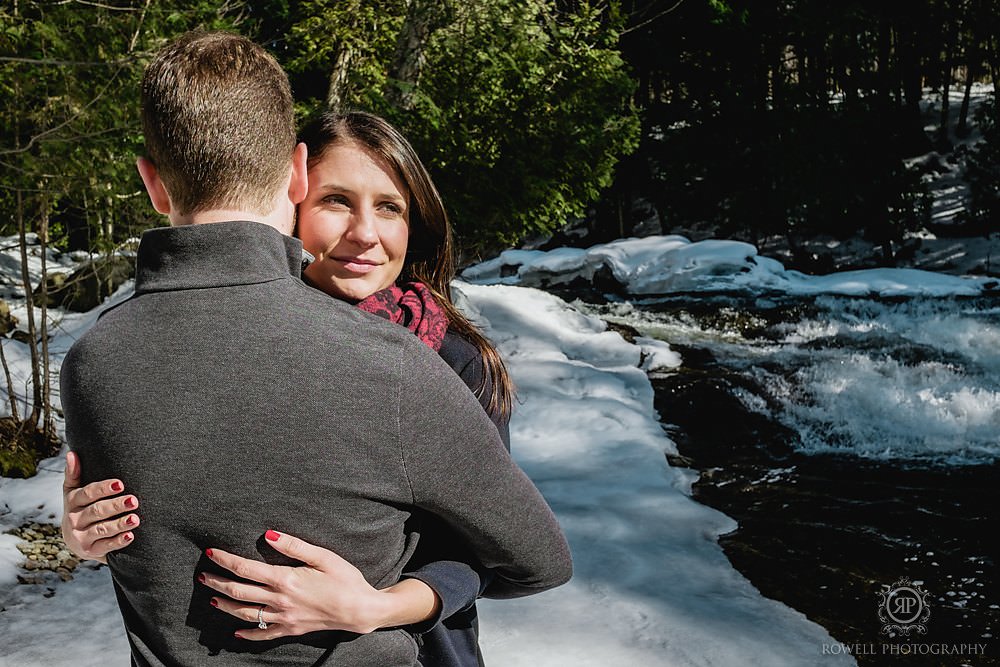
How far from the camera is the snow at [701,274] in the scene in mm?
12086

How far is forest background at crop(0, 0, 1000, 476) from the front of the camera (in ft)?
17.1

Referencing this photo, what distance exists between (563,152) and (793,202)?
8.37m

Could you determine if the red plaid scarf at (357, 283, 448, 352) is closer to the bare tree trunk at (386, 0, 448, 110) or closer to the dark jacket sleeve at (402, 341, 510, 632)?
the dark jacket sleeve at (402, 341, 510, 632)

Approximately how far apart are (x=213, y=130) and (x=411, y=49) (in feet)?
27.7

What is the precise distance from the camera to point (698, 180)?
21703 millimetres

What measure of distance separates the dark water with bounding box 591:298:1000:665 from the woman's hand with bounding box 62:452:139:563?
3173mm

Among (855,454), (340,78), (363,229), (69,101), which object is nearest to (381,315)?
(363,229)

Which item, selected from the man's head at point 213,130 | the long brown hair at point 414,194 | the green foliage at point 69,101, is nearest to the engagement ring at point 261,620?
the man's head at point 213,130

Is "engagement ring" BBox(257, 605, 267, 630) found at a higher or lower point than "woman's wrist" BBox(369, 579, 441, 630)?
higher

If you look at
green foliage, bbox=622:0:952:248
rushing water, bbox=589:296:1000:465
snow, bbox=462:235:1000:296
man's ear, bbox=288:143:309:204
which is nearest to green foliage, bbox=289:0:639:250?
snow, bbox=462:235:1000:296

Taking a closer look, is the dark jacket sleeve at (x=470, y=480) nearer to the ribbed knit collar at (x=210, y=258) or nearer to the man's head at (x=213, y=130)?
the ribbed knit collar at (x=210, y=258)

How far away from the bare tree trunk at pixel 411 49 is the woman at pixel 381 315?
7374 millimetres

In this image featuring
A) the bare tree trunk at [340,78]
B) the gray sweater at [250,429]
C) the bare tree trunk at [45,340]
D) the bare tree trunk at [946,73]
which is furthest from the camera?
the bare tree trunk at [946,73]

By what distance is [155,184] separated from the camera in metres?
1.14
